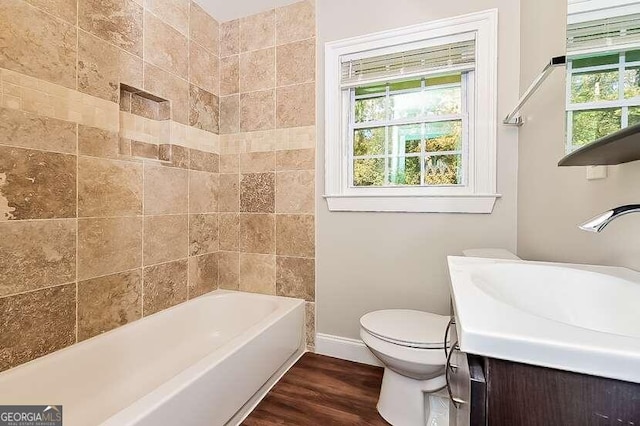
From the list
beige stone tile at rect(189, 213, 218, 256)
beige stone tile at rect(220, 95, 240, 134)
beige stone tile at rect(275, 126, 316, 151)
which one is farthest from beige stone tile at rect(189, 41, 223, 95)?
beige stone tile at rect(189, 213, 218, 256)

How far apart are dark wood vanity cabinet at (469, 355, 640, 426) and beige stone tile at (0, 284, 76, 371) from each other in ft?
5.48

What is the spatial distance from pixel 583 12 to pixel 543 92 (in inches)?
16.5

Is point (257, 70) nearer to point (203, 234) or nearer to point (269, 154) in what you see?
point (269, 154)

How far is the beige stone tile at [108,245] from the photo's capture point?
56.7 inches

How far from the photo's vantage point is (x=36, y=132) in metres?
1.26

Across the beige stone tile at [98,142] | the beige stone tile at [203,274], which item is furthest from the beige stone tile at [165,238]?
the beige stone tile at [98,142]

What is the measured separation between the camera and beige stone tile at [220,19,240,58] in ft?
7.57

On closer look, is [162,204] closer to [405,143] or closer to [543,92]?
[405,143]

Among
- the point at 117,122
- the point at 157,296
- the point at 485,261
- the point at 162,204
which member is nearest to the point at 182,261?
the point at 157,296

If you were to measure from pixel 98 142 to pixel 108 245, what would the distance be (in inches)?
21.3

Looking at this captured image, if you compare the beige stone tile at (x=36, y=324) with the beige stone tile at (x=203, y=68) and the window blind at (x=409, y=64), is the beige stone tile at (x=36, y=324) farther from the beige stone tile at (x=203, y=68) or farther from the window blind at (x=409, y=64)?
the window blind at (x=409, y=64)

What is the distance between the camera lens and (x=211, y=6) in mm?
2166

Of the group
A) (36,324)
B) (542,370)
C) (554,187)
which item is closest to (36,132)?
(36,324)

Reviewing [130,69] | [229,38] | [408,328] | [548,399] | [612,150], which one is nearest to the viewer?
[548,399]
